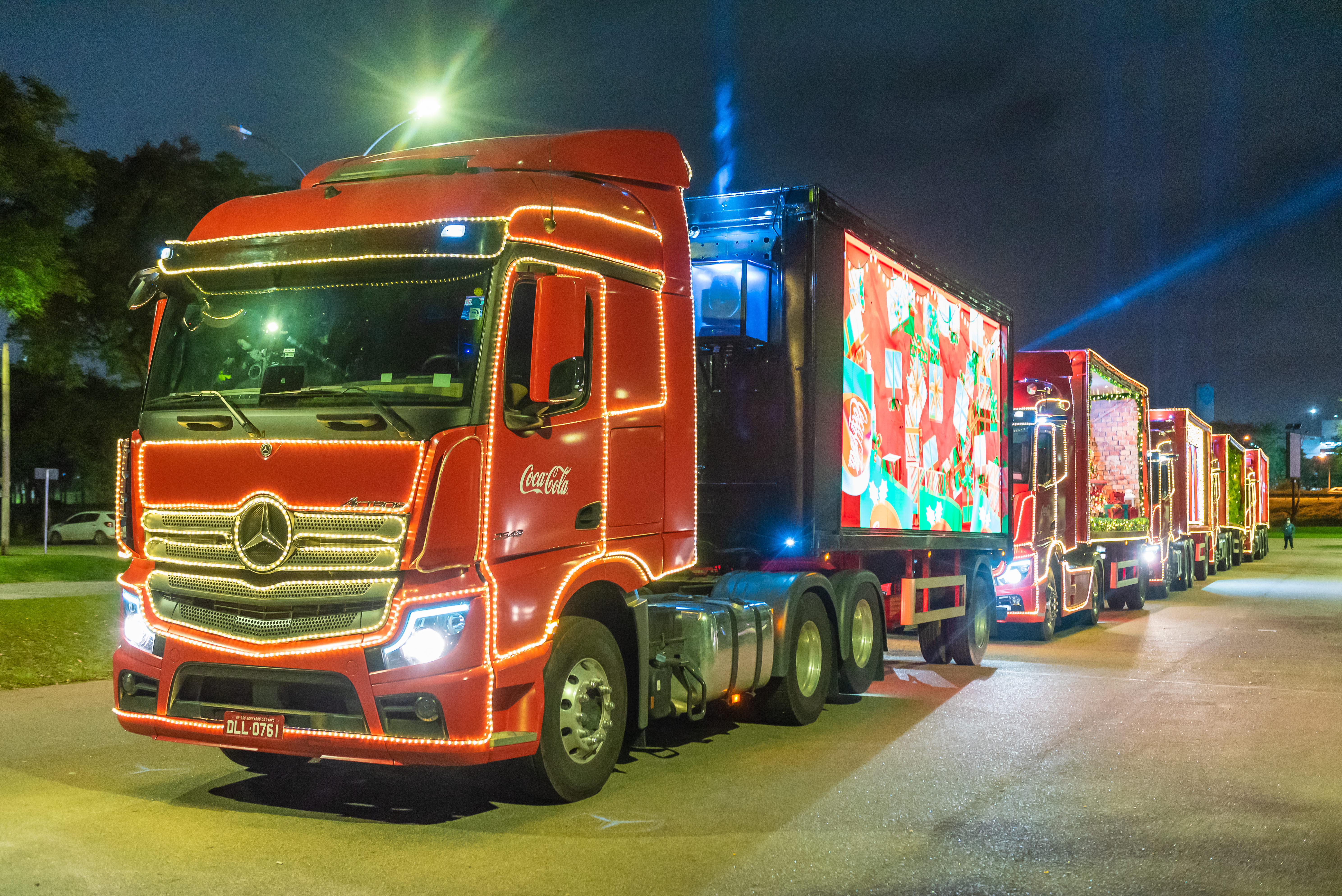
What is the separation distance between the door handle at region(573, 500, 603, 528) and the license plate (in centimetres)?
180

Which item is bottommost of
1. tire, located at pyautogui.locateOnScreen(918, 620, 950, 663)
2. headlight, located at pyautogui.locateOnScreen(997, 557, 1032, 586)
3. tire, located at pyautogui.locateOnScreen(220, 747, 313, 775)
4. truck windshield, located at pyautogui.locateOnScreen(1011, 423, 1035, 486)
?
tire, located at pyautogui.locateOnScreen(220, 747, 313, 775)

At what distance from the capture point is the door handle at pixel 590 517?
22.8 feet

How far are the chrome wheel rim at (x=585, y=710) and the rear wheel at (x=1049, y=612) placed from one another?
36.8 ft

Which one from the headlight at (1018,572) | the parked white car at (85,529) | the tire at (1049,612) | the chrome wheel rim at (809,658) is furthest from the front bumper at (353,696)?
the parked white car at (85,529)

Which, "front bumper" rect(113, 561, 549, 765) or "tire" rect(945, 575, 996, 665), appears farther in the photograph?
"tire" rect(945, 575, 996, 665)

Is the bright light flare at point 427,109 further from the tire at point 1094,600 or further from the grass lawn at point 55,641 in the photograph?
the tire at point 1094,600

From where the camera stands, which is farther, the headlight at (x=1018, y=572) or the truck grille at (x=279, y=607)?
the headlight at (x=1018, y=572)

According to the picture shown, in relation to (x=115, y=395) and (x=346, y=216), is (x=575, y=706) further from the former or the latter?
(x=115, y=395)

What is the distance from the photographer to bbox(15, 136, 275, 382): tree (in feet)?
92.5

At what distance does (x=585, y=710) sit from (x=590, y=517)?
3.47ft

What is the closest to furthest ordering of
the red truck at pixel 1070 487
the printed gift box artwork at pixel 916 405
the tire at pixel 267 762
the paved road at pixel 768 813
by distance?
the paved road at pixel 768 813
the tire at pixel 267 762
the printed gift box artwork at pixel 916 405
the red truck at pixel 1070 487

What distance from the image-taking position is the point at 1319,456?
517ft

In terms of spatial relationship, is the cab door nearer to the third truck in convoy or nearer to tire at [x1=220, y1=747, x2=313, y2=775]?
the third truck in convoy

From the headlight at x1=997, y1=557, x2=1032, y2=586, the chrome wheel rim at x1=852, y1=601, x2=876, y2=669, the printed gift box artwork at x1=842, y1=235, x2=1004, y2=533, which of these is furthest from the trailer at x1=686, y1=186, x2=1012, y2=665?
the headlight at x1=997, y1=557, x2=1032, y2=586
